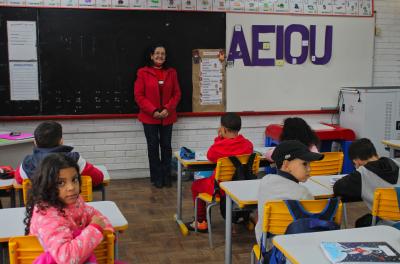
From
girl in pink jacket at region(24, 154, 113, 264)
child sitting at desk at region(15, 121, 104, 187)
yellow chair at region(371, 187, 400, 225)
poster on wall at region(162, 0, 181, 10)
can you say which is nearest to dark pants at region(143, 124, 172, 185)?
poster on wall at region(162, 0, 181, 10)

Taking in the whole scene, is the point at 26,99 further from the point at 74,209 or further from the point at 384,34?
the point at 384,34

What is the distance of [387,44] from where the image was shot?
6.77 metres

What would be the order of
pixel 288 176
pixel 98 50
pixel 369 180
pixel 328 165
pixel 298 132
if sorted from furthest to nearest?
pixel 98 50, pixel 328 165, pixel 298 132, pixel 369 180, pixel 288 176

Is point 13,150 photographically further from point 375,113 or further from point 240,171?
point 375,113

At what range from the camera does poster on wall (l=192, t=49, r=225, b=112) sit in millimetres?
6098

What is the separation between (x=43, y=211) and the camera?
6.60 feet

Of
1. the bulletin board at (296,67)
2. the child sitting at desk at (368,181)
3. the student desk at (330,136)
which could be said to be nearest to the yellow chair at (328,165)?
the child sitting at desk at (368,181)

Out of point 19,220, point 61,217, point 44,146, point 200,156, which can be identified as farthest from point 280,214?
point 200,156

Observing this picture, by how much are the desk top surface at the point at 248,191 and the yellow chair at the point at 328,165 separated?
17.9 inches

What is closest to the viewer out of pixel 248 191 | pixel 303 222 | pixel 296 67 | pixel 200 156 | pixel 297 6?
pixel 303 222

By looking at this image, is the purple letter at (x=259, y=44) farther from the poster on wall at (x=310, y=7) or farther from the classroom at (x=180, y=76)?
the poster on wall at (x=310, y=7)

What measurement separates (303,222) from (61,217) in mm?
1042

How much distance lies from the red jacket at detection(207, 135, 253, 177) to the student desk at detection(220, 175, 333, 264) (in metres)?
0.64

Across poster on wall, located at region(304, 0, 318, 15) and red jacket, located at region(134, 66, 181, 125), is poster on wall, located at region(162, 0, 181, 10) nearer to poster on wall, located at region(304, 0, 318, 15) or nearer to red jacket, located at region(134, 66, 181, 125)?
red jacket, located at region(134, 66, 181, 125)
